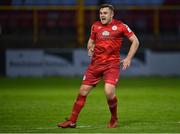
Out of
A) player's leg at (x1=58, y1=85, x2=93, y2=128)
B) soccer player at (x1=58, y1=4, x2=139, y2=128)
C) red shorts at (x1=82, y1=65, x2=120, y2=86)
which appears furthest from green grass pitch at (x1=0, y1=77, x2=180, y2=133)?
red shorts at (x1=82, y1=65, x2=120, y2=86)

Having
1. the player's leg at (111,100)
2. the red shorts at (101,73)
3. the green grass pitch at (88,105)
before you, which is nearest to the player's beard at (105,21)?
the red shorts at (101,73)

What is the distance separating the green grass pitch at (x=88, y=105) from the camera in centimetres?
1293

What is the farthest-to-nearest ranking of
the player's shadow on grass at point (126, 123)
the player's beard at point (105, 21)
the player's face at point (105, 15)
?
the player's shadow on grass at point (126, 123) < the player's beard at point (105, 21) < the player's face at point (105, 15)

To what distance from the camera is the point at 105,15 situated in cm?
1264

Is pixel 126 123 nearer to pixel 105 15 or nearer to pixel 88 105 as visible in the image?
pixel 105 15

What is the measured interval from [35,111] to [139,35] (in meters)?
14.7

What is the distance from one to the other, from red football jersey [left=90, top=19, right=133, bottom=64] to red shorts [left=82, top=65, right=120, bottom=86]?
→ 4.2 inches

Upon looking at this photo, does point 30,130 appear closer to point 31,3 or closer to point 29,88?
point 29,88

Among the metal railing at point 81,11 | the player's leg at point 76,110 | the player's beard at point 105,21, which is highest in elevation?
the player's beard at point 105,21

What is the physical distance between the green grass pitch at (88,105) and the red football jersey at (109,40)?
1.25 m

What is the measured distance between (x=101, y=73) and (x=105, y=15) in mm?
1060

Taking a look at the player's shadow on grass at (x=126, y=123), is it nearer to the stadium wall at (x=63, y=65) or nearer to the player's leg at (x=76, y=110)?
the player's leg at (x=76, y=110)

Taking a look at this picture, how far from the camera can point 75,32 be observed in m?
30.2

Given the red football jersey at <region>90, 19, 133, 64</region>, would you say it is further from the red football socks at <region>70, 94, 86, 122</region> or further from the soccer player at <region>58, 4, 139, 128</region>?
the red football socks at <region>70, 94, 86, 122</region>
